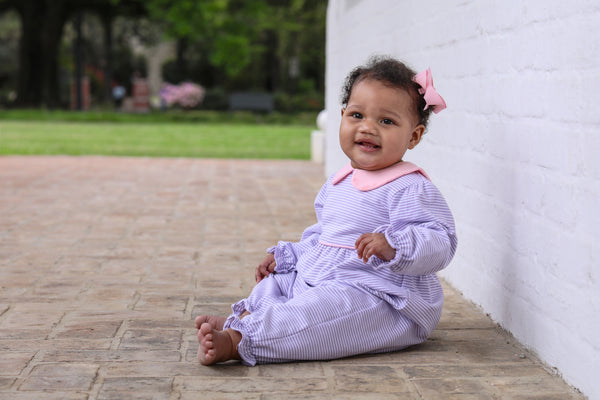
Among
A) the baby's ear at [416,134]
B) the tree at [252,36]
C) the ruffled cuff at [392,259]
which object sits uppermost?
the tree at [252,36]

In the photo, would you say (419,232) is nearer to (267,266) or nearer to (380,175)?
(380,175)

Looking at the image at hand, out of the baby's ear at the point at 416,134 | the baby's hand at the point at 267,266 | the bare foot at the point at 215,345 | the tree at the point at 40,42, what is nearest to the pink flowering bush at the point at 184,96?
the tree at the point at 40,42

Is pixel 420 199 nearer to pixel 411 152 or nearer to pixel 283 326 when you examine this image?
pixel 283 326

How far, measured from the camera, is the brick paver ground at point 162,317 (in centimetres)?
253

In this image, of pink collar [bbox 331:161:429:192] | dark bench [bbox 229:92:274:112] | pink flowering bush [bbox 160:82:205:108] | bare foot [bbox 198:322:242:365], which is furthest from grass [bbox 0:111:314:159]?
bare foot [bbox 198:322:242:365]

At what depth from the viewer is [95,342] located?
118 inches

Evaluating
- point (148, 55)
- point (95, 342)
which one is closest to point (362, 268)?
point (95, 342)

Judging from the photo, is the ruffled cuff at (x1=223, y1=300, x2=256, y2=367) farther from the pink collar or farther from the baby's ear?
the baby's ear

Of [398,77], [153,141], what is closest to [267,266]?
[398,77]

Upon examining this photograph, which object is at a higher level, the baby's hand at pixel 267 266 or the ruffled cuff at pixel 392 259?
the ruffled cuff at pixel 392 259

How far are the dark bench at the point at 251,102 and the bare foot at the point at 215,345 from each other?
28744 millimetres

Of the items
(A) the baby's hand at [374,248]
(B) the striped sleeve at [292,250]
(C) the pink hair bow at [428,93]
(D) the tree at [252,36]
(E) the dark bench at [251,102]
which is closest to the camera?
(A) the baby's hand at [374,248]

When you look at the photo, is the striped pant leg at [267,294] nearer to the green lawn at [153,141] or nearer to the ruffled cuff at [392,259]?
the ruffled cuff at [392,259]

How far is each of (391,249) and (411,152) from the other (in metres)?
2.48
